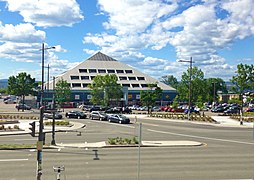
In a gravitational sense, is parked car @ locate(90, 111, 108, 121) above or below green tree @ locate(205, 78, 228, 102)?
below

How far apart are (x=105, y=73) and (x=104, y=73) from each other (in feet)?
1.42

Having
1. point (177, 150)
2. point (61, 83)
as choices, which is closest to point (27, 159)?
point (177, 150)

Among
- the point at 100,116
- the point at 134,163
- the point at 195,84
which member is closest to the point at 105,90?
the point at 195,84

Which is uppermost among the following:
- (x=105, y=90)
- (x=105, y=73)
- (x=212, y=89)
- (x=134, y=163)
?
(x=105, y=73)

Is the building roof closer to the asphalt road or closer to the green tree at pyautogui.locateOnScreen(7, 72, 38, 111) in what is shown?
the green tree at pyautogui.locateOnScreen(7, 72, 38, 111)

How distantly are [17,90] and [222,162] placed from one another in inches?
3063

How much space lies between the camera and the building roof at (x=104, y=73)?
119 meters

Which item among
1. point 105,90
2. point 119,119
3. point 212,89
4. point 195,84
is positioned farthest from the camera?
point 212,89

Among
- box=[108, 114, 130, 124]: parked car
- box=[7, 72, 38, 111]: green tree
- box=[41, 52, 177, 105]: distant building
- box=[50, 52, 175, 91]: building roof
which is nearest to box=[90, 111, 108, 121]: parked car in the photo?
box=[108, 114, 130, 124]: parked car

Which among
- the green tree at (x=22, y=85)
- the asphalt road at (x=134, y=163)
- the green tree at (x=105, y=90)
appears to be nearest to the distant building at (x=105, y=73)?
the green tree at (x=22, y=85)

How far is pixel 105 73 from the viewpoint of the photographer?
12394cm

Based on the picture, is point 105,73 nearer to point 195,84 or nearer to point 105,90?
point 105,90

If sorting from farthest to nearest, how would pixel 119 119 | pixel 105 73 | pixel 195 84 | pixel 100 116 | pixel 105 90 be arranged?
pixel 105 73 → pixel 105 90 → pixel 195 84 → pixel 100 116 → pixel 119 119

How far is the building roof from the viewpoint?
119 m
